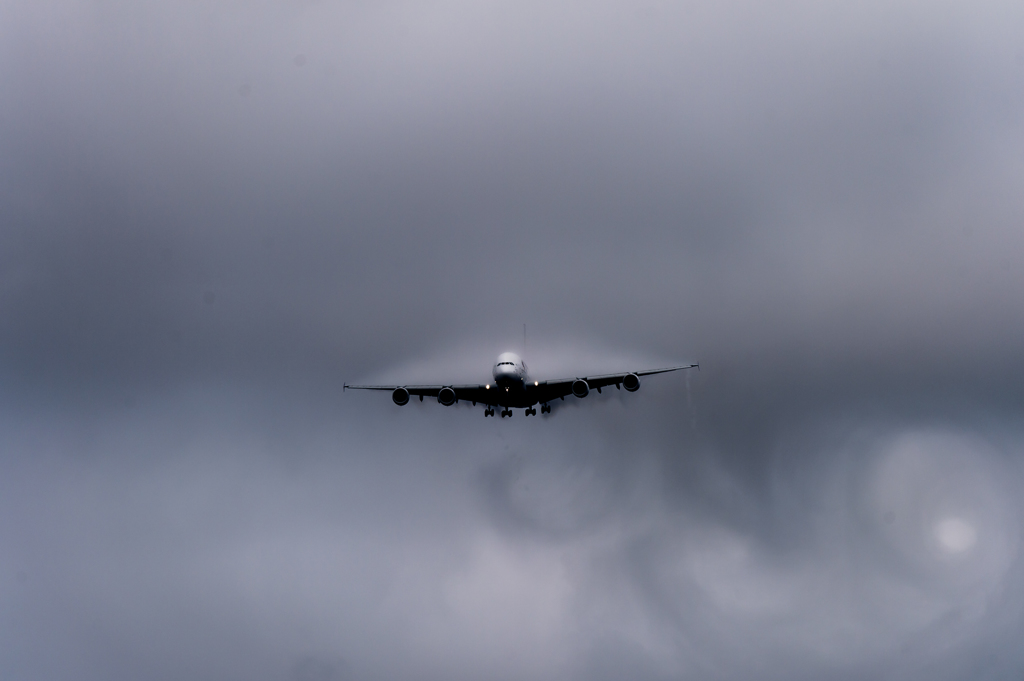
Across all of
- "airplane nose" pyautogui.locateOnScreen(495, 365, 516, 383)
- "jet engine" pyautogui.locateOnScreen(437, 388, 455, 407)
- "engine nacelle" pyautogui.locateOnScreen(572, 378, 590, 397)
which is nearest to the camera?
"airplane nose" pyautogui.locateOnScreen(495, 365, 516, 383)

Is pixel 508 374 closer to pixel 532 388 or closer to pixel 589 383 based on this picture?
pixel 532 388

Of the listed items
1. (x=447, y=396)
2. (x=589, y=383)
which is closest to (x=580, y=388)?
(x=589, y=383)

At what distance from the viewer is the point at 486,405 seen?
9662 centimetres

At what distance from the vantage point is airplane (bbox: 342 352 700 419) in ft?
281

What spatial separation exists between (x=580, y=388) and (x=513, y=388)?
7.24 metres

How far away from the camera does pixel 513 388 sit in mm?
86188

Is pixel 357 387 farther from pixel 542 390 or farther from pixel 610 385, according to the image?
pixel 610 385

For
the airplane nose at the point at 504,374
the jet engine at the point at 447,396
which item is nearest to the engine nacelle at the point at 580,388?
the airplane nose at the point at 504,374

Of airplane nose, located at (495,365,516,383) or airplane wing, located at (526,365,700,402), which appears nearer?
airplane nose, located at (495,365,516,383)

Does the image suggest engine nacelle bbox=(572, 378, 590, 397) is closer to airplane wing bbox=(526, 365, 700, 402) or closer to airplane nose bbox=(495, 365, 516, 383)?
airplane wing bbox=(526, 365, 700, 402)

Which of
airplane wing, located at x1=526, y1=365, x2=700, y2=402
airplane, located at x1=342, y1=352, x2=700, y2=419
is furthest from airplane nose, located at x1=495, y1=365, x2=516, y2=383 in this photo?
airplane wing, located at x1=526, y1=365, x2=700, y2=402

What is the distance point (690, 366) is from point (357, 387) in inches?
1416

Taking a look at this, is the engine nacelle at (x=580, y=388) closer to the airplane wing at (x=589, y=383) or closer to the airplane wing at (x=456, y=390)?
the airplane wing at (x=589, y=383)

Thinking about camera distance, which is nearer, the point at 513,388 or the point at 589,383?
the point at 513,388
